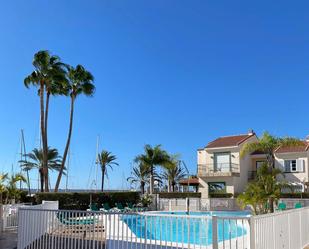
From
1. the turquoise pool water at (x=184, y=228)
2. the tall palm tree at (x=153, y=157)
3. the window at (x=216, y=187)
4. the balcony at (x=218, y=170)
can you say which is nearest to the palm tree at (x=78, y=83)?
the tall palm tree at (x=153, y=157)

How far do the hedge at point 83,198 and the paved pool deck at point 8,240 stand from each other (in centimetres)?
1239

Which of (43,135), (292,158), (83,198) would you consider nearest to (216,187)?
(292,158)

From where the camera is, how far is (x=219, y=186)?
139 feet

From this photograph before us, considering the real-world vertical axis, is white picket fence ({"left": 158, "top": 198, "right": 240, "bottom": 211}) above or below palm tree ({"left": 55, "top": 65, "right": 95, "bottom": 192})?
below

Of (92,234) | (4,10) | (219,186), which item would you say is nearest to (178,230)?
(92,234)

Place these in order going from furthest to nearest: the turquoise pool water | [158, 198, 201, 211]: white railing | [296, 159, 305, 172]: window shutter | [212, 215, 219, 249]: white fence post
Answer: [296, 159, 305, 172]: window shutter, [158, 198, 201, 211]: white railing, the turquoise pool water, [212, 215, 219, 249]: white fence post

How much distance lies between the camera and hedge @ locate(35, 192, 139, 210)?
2767cm

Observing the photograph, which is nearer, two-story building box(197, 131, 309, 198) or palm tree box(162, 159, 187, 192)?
two-story building box(197, 131, 309, 198)

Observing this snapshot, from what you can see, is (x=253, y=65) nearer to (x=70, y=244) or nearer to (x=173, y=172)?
(x=70, y=244)

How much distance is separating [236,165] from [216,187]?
3.35m

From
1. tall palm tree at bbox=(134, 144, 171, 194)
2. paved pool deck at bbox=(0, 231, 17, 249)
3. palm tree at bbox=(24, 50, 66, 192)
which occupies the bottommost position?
paved pool deck at bbox=(0, 231, 17, 249)

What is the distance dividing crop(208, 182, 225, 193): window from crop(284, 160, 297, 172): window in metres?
6.75

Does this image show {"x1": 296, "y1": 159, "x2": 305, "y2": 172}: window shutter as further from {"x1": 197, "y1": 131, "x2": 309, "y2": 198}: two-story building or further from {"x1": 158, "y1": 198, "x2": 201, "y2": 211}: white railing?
{"x1": 158, "y1": 198, "x2": 201, "y2": 211}: white railing

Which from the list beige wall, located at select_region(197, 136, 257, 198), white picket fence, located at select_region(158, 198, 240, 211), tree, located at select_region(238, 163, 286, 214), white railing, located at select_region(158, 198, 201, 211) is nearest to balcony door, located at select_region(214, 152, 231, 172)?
beige wall, located at select_region(197, 136, 257, 198)
